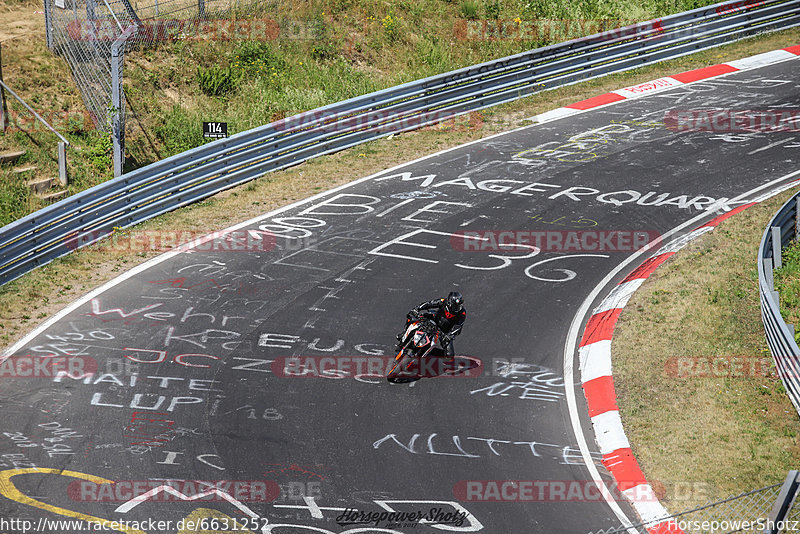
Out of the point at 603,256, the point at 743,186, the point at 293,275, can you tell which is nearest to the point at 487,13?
the point at 743,186

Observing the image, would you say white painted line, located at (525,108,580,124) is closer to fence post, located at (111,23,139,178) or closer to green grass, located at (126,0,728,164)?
green grass, located at (126,0,728,164)

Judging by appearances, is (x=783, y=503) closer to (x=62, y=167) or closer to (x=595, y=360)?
(x=595, y=360)

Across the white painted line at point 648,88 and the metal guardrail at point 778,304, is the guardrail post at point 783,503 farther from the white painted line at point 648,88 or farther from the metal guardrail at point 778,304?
the white painted line at point 648,88

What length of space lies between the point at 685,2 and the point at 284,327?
20437 mm

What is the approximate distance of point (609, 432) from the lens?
10.4 meters

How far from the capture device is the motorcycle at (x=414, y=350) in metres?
11.2

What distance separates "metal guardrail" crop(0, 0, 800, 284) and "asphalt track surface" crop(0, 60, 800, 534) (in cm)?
171

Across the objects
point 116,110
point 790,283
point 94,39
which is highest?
point 94,39

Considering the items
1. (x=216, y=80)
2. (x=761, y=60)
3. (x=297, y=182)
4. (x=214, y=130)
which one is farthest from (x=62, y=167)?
(x=761, y=60)

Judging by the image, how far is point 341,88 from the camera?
2222 centimetres

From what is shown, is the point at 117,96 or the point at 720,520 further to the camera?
the point at 117,96

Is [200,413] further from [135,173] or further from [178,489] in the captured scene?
[135,173]

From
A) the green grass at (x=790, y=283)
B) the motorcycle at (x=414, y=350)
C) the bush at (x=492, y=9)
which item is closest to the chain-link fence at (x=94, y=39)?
the motorcycle at (x=414, y=350)

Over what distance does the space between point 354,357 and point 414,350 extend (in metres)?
0.99
